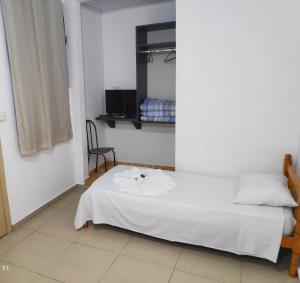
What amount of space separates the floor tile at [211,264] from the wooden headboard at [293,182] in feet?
1.89

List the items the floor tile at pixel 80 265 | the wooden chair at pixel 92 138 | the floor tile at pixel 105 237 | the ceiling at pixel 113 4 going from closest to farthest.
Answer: the floor tile at pixel 80 265 < the floor tile at pixel 105 237 < the ceiling at pixel 113 4 < the wooden chair at pixel 92 138

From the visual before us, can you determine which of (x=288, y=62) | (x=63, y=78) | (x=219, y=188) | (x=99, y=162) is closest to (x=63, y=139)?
(x=63, y=78)

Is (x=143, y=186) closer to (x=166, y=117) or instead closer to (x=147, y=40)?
(x=166, y=117)

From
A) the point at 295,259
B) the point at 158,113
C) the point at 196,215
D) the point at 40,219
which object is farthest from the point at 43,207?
the point at 295,259

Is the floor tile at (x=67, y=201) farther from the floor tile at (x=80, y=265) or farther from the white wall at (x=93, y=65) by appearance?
the floor tile at (x=80, y=265)

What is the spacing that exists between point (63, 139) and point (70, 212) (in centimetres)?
93

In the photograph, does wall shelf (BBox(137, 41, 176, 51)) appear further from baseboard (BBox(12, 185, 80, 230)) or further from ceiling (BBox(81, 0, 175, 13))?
baseboard (BBox(12, 185, 80, 230))

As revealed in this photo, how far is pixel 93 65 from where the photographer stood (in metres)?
3.95

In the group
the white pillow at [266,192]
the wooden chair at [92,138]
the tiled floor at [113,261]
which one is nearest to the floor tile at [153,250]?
the tiled floor at [113,261]

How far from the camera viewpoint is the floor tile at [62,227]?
244 cm

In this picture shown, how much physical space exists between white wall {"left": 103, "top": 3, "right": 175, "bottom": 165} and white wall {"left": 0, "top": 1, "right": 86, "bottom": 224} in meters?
0.99

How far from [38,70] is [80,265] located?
203 centimetres

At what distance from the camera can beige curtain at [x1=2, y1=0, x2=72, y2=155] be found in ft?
7.71

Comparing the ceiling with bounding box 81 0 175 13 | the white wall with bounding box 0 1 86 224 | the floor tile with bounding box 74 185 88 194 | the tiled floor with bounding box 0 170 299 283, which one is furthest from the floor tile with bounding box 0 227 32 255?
the ceiling with bounding box 81 0 175 13
